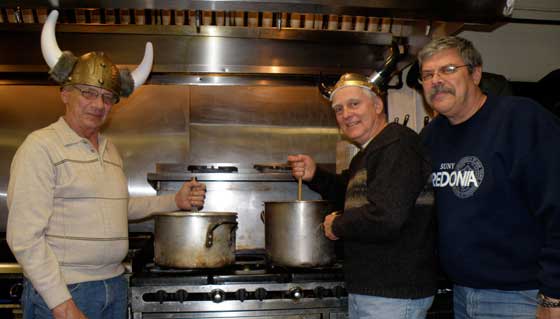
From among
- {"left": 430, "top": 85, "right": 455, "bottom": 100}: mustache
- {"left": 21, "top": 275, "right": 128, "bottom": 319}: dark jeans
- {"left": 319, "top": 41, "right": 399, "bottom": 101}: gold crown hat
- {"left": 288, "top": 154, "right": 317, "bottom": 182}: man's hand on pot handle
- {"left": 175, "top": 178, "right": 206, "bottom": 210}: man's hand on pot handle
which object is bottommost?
{"left": 21, "top": 275, "right": 128, "bottom": 319}: dark jeans

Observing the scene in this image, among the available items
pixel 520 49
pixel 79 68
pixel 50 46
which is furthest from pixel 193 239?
pixel 520 49

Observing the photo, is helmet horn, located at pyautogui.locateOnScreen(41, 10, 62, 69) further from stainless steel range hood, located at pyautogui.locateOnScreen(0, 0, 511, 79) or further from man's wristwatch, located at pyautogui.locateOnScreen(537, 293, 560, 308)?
man's wristwatch, located at pyautogui.locateOnScreen(537, 293, 560, 308)

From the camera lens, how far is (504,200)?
1326 millimetres

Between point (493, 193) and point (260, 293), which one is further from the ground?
point (493, 193)

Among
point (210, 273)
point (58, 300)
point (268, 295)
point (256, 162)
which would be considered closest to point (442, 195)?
point (268, 295)

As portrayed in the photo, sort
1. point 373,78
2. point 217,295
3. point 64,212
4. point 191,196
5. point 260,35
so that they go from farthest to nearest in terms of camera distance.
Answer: point 373,78 → point 260,35 → point 191,196 → point 217,295 → point 64,212

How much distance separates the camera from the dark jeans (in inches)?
56.3

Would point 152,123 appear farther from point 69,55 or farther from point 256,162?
point 69,55

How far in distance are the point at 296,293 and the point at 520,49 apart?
181cm

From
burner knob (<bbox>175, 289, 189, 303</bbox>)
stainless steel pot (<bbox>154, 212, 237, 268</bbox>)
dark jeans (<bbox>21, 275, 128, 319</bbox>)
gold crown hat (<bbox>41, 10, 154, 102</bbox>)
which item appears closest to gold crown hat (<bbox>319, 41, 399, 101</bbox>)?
stainless steel pot (<bbox>154, 212, 237, 268</bbox>)

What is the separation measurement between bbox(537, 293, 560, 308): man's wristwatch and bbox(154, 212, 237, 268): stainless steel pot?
950mm

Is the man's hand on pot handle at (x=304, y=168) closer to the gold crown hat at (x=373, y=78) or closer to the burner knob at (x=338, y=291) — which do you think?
the gold crown hat at (x=373, y=78)

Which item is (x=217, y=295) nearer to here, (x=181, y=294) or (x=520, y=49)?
(x=181, y=294)

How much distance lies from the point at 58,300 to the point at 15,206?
0.27 m
